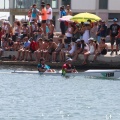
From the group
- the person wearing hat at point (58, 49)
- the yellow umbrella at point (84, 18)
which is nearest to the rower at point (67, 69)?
the person wearing hat at point (58, 49)

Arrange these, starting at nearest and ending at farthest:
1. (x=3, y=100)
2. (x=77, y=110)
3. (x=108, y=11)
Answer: (x=77, y=110)
(x=3, y=100)
(x=108, y=11)

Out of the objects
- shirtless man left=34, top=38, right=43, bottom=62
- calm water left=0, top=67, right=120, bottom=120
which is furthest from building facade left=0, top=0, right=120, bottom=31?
calm water left=0, top=67, right=120, bottom=120

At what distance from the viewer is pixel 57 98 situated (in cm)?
3784

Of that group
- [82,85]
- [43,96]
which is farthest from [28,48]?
[43,96]

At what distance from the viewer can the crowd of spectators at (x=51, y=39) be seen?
Result: 160 ft

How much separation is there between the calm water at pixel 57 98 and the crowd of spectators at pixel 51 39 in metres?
3.73

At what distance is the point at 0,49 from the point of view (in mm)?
52156

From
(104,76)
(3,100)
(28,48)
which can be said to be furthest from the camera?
(28,48)

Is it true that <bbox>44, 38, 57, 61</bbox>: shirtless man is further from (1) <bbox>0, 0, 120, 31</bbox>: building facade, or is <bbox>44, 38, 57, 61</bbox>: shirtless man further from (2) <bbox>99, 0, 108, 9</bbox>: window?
(2) <bbox>99, 0, 108, 9</bbox>: window

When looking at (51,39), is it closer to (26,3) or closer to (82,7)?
(82,7)

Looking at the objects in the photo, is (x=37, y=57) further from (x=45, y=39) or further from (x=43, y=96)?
(x=43, y=96)

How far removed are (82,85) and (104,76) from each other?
9.97 ft

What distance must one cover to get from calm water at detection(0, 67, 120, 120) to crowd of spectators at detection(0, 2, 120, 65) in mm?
3730

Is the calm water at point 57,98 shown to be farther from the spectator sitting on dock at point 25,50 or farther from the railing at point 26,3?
the railing at point 26,3
